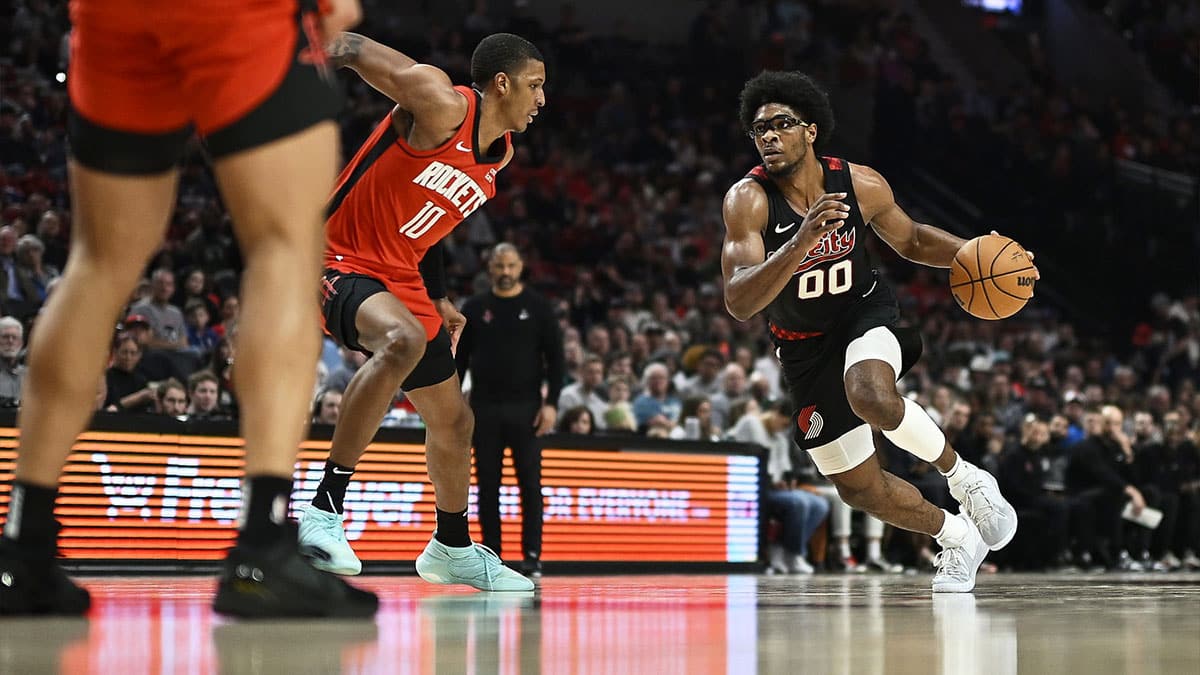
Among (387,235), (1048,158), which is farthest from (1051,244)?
(387,235)

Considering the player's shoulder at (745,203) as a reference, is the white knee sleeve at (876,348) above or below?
below

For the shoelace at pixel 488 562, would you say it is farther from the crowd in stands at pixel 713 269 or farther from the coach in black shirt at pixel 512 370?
the coach in black shirt at pixel 512 370

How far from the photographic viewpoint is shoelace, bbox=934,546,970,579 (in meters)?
5.61

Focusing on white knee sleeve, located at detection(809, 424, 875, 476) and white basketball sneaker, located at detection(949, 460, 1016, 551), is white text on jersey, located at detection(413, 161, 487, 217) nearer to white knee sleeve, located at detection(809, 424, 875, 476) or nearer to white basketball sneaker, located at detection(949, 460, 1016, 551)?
white knee sleeve, located at detection(809, 424, 875, 476)

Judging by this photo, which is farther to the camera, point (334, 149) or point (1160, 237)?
point (1160, 237)

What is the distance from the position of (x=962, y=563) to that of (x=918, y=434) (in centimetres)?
52

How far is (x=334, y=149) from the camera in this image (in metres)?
2.63

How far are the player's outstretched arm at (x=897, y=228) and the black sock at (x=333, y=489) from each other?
2.44 meters

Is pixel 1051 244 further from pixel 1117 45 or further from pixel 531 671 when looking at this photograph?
pixel 531 671

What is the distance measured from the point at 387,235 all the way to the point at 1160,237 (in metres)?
17.0

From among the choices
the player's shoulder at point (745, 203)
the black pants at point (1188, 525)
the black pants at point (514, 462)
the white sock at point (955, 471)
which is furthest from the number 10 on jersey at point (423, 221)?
the black pants at point (1188, 525)

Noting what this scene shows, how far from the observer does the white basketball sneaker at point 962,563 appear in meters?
5.48

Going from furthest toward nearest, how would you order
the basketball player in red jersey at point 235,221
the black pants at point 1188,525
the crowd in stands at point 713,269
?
the black pants at point 1188,525
the crowd in stands at point 713,269
the basketball player in red jersey at point 235,221

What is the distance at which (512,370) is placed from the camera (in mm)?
8828
